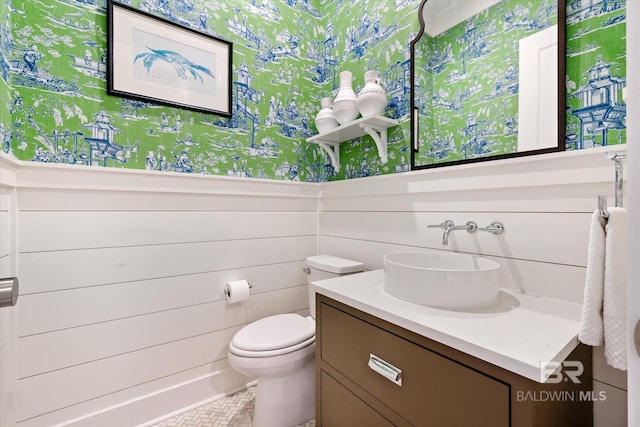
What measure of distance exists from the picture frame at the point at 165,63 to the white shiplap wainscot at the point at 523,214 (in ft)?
3.56

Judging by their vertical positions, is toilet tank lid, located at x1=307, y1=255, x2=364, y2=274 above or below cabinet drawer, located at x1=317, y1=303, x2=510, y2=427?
above

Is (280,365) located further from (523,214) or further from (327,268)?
(523,214)

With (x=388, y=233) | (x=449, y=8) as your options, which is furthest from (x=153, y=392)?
(x=449, y=8)

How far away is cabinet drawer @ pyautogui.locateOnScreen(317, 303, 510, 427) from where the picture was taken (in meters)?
0.63

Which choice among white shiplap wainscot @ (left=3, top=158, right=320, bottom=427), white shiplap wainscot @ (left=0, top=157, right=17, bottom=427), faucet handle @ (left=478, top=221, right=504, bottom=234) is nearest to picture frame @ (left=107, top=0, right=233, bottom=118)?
white shiplap wainscot @ (left=3, top=158, right=320, bottom=427)

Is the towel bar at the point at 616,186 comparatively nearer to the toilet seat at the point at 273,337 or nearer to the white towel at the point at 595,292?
the white towel at the point at 595,292

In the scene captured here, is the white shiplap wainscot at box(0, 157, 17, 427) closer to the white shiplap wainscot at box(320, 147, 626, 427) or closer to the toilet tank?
the toilet tank

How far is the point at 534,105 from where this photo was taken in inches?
40.1

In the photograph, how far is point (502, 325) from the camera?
2.48 ft

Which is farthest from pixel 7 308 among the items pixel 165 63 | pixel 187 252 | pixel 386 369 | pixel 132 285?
pixel 386 369

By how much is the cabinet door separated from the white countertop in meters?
0.33

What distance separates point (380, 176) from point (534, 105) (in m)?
0.72

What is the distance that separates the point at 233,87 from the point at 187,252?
39.3 inches

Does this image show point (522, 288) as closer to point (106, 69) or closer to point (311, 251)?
point (311, 251)
